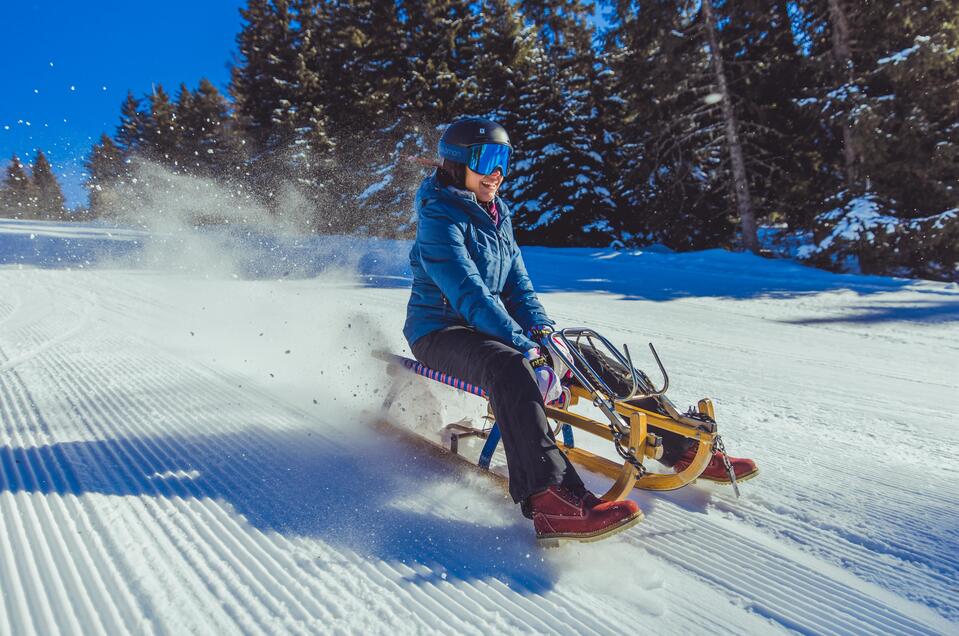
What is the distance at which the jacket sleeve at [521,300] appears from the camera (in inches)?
131

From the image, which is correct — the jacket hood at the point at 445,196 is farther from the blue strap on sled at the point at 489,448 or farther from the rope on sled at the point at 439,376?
the blue strap on sled at the point at 489,448

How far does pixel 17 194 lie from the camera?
56344 millimetres

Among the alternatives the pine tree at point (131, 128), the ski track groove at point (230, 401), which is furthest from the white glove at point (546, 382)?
the pine tree at point (131, 128)

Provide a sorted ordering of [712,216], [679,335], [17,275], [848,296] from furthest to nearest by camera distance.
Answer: [712,216] < [17,275] < [848,296] < [679,335]

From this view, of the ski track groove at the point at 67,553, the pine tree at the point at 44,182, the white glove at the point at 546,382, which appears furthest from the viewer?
the pine tree at the point at 44,182

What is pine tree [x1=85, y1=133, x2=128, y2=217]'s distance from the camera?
2297 cm

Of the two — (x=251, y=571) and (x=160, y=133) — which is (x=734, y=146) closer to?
(x=251, y=571)

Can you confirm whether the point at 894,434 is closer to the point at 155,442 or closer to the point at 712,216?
the point at 155,442

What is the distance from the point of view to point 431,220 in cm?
291

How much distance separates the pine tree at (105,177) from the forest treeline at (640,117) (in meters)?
0.75

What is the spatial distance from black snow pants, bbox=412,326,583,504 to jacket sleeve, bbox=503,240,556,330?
2.38 ft

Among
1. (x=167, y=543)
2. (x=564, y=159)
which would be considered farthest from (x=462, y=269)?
(x=564, y=159)

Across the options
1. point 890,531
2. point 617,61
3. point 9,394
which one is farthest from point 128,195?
point 890,531

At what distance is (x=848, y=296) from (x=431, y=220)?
8.33m
